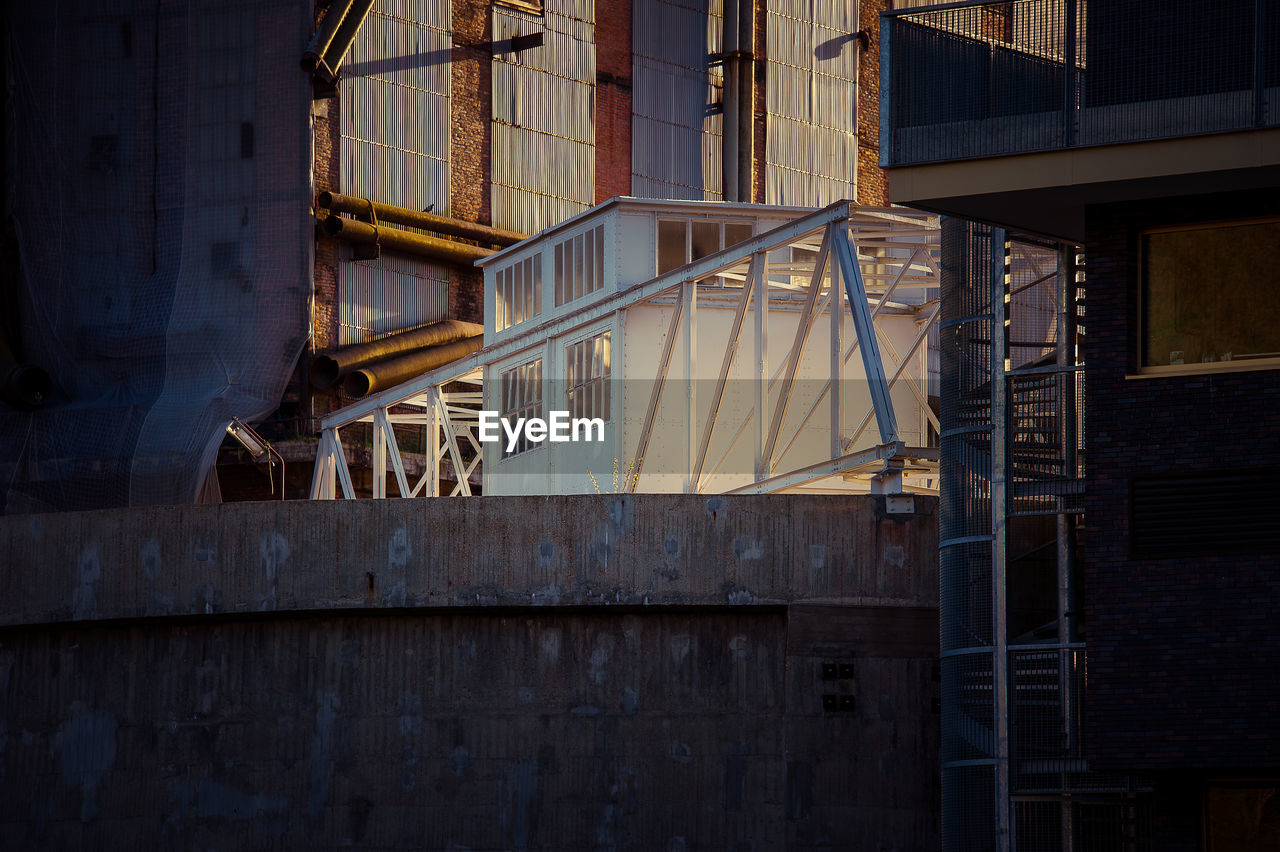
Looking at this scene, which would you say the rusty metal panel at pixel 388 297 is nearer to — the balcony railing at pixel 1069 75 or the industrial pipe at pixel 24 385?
the industrial pipe at pixel 24 385

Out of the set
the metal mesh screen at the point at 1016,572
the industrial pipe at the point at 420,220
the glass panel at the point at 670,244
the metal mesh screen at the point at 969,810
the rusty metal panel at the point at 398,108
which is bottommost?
the metal mesh screen at the point at 969,810

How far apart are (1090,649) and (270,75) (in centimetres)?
3094

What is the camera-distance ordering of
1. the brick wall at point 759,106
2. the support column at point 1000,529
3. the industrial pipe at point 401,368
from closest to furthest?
the support column at point 1000,529 < the industrial pipe at point 401,368 < the brick wall at point 759,106

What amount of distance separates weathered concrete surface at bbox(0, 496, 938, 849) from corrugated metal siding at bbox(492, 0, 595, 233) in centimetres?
2420

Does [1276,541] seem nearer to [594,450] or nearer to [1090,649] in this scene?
[1090,649]

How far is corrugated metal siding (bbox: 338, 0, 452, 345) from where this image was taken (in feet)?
157

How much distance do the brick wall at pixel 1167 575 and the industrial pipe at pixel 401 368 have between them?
26.8 metres

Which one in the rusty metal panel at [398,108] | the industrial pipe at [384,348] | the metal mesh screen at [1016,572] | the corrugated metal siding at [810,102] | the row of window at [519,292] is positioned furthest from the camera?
the corrugated metal siding at [810,102]

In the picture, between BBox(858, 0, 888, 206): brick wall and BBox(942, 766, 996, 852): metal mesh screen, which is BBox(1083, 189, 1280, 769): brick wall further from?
BBox(858, 0, 888, 206): brick wall

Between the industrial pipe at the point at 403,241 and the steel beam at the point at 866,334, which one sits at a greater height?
the industrial pipe at the point at 403,241

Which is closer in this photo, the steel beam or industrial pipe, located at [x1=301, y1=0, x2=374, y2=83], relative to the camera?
the steel beam

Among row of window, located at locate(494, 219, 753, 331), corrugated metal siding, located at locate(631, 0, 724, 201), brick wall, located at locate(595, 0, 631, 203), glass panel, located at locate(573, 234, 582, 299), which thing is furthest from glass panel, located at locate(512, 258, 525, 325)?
corrugated metal siding, located at locate(631, 0, 724, 201)

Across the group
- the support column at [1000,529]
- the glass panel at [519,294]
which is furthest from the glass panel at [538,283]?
the support column at [1000,529]

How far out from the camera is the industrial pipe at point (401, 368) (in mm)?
46406
